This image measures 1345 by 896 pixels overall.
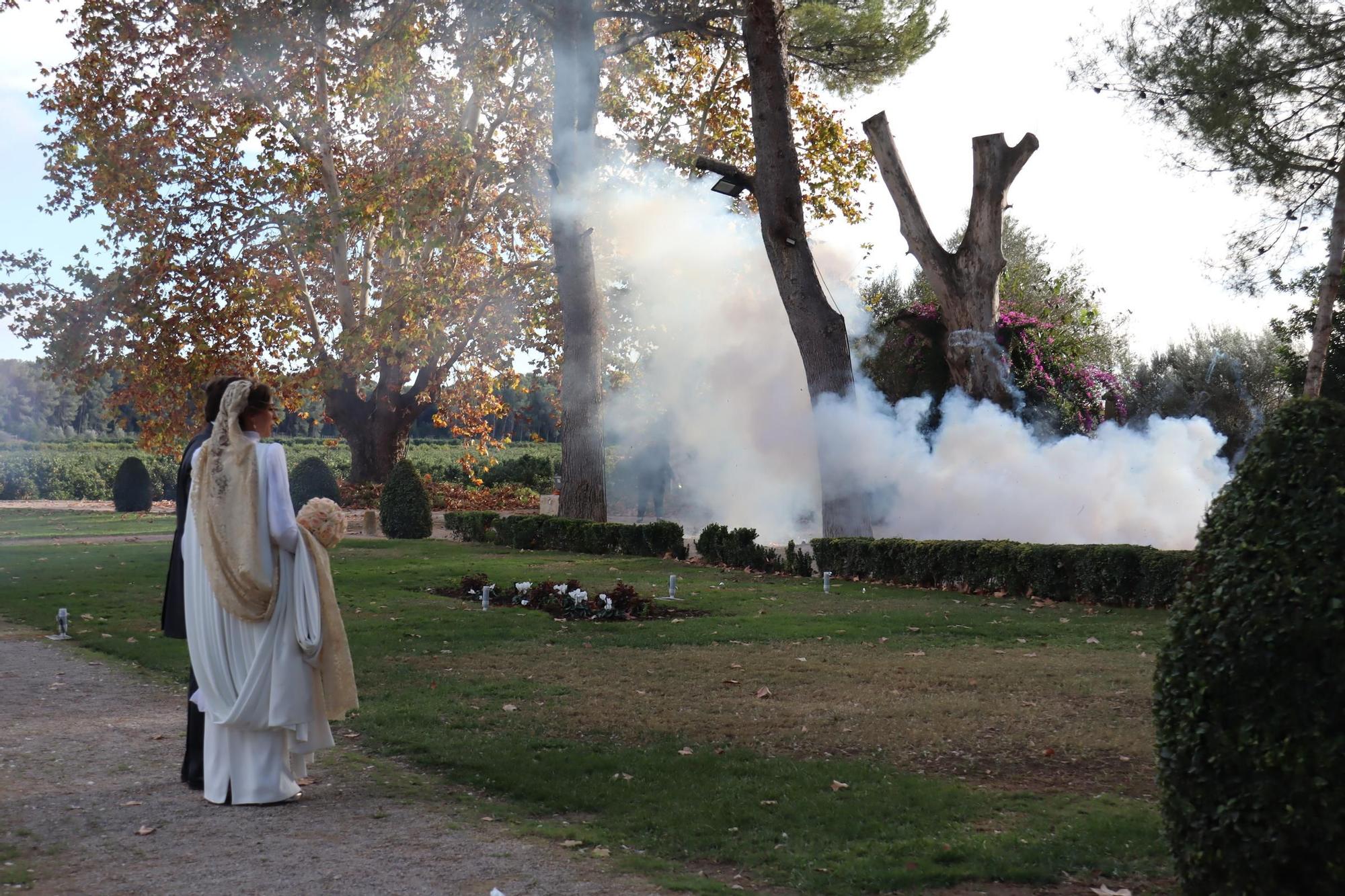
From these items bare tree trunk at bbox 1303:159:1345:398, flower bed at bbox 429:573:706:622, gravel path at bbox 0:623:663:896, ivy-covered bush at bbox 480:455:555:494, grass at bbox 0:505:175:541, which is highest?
bare tree trunk at bbox 1303:159:1345:398

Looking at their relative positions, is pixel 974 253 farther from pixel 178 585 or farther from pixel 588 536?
pixel 178 585

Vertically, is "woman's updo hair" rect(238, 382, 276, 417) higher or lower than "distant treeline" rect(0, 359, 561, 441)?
lower

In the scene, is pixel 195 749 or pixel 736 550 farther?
pixel 736 550

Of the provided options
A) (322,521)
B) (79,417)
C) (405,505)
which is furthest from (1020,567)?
(79,417)

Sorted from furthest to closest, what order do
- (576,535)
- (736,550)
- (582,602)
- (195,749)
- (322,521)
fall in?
1. (576,535)
2. (736,550)
3. (582,602)
4. (195,749)
5. (322,521)

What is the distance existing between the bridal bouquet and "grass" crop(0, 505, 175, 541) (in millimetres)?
20130

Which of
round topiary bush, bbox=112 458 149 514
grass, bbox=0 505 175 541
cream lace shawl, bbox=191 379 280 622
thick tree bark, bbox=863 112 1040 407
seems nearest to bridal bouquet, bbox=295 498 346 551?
cream lace shawl, bbox=191 379 280 622

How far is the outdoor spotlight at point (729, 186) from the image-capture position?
17.2 meters

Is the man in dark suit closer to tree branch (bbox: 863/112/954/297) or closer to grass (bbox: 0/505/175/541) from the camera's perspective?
tree branch (bbox: 863/112/954/297)

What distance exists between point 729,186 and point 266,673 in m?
13.2

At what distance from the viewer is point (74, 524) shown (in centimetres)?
2762

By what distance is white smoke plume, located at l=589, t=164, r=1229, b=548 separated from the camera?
1717cm

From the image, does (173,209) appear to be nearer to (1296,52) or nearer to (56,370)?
(56,370)

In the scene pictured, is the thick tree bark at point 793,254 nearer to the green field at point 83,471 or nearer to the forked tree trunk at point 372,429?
the forked tree trunk at point 372,429
